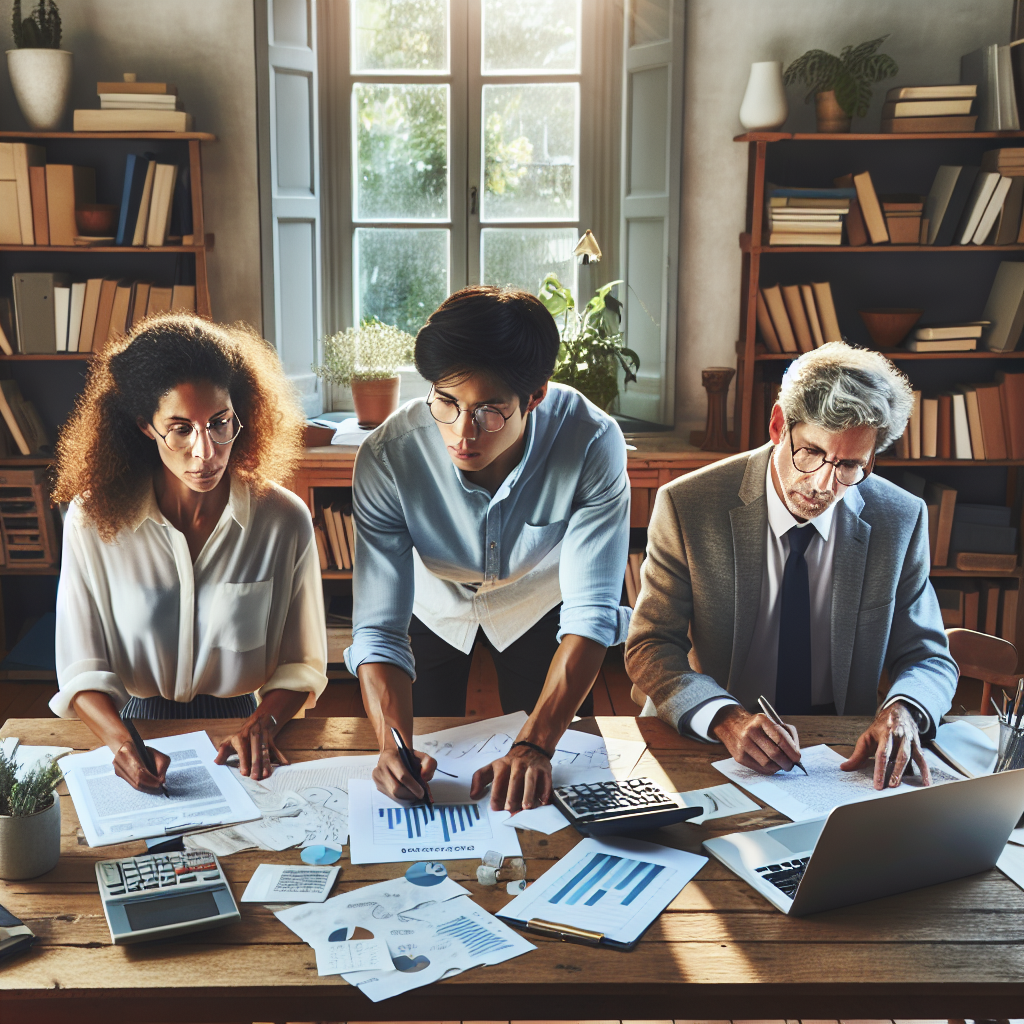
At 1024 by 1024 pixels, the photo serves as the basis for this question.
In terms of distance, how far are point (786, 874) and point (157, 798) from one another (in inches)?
34.3

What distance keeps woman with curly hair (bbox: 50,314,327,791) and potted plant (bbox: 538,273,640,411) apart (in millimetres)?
1826

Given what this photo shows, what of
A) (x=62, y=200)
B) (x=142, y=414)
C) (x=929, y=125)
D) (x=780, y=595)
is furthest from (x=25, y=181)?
(x=929, y=125)

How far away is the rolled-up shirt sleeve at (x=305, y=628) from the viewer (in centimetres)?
188

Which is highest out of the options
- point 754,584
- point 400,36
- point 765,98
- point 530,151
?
point 400,36

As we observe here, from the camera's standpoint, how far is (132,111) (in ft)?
11.4

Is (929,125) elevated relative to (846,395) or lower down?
elevated

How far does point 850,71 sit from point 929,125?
321 mm

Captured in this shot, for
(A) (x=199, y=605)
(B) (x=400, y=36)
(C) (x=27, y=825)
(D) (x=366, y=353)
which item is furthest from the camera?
(B) (x=400, y=36)

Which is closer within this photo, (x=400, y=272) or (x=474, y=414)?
(x=474, y=414)

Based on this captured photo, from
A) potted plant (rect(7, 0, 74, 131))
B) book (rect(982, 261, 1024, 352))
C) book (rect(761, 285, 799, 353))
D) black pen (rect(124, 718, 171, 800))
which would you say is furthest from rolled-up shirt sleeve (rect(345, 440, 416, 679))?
book (rect(982, 261, 1024, 352))

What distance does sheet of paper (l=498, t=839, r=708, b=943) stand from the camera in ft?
4.02

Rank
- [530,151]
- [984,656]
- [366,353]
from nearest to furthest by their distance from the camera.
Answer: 1. [984,656]
2. [366,353]
3. [530,151]

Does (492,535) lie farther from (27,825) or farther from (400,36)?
(400,36)

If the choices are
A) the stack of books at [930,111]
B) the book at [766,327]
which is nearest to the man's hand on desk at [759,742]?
the book at [766,327]
